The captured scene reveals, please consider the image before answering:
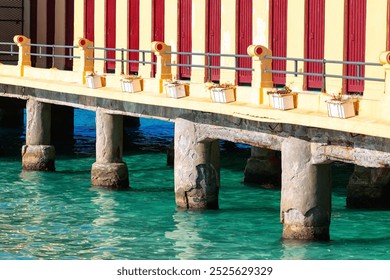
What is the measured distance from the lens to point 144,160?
4822 centimetres

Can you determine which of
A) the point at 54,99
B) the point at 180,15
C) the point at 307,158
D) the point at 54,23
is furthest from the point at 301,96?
the point at 54,23

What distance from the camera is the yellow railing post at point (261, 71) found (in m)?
30.8

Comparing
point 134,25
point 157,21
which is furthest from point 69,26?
point 157,21

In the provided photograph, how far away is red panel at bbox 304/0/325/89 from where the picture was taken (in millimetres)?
32531

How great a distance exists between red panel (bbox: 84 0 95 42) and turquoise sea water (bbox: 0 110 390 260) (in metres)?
4.56

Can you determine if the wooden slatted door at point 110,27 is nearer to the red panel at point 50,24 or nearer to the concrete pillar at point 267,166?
the red panel at point 50,24

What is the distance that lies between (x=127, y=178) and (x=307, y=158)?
36.7 ft

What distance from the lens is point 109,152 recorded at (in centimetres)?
3938

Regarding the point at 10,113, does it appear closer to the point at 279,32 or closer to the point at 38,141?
the point at 38,141

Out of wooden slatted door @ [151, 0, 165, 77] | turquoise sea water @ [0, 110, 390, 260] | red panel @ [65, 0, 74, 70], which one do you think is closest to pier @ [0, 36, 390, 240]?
turquoise sea water @ [0, 110, 390, 260]

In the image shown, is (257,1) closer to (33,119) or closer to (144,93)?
(144,93)

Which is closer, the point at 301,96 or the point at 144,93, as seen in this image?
the point at 301,96

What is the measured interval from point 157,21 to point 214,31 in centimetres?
332

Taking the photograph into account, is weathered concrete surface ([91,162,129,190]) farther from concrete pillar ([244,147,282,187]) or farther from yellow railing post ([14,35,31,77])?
yellow railing post ([14,35,31,77])
